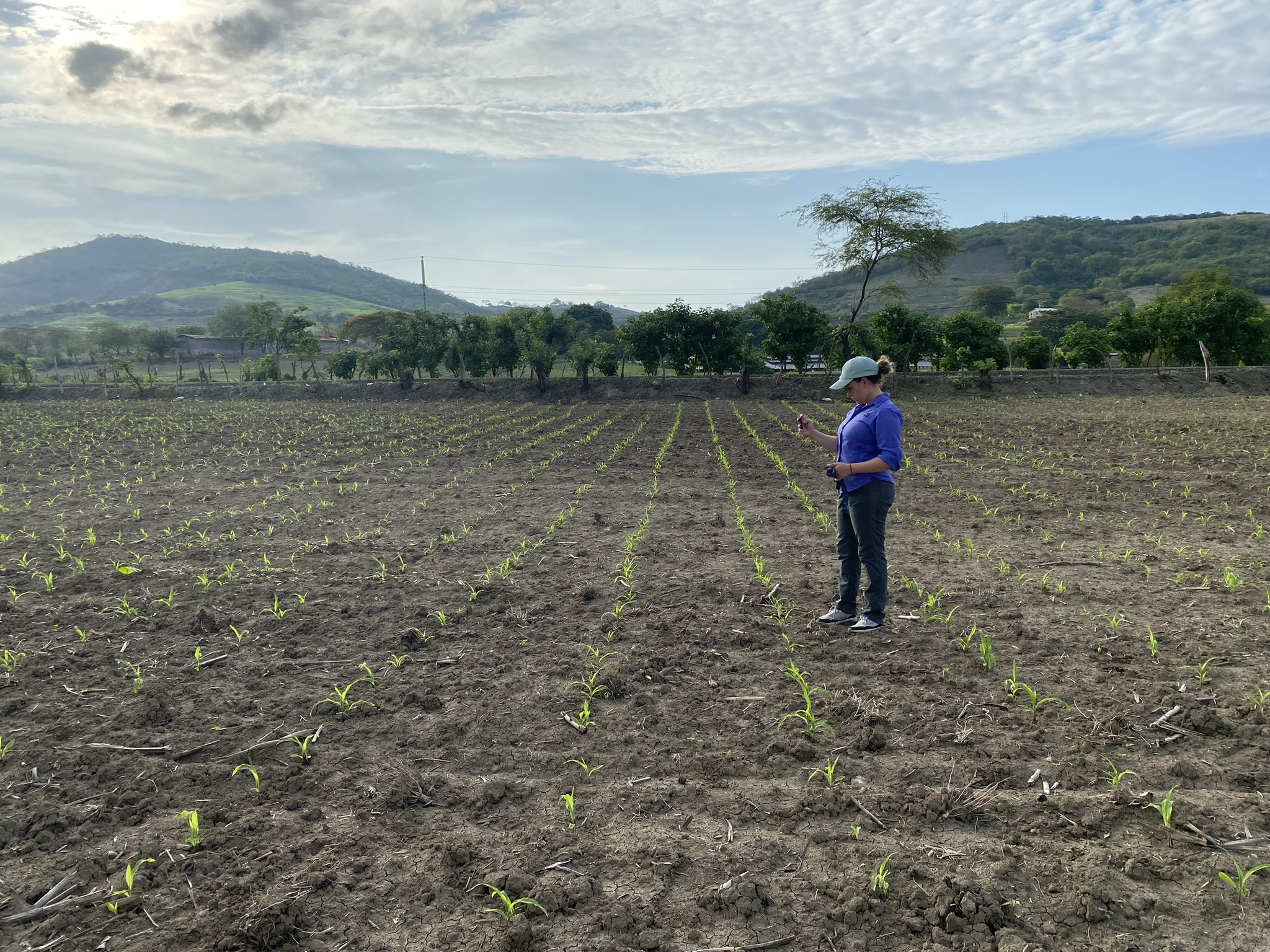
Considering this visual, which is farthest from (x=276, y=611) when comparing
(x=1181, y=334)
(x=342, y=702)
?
(x=1181, y=334)

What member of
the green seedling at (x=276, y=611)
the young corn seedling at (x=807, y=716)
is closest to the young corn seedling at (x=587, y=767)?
the young corn seedling at (x=807, y=716)

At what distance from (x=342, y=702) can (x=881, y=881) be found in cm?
330

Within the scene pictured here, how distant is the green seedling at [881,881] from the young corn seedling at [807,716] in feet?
3.71

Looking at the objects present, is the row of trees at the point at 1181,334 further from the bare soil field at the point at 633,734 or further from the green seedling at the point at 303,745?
the green seedling at the point at 303,745

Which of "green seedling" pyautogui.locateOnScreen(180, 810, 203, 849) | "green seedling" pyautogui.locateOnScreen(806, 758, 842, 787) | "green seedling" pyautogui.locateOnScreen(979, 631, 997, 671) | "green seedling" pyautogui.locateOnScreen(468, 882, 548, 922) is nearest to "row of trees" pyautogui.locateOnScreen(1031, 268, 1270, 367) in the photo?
"green seedling" pyautogui.locateOnScreen(979, 631, 997, 671)

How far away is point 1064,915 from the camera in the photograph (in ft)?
8.70

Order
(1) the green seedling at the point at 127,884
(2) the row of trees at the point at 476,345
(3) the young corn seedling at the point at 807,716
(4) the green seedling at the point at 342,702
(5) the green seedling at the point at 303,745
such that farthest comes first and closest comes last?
1. (2) the row of trees at the point at 476,345
2. (4) the green seedling at the point at 342,702
3. (3) the young corn seedling at the point at 807,716
4. (5) the green seedling at the point at 303,745
5. (1) the green seedling at the point at 127,884

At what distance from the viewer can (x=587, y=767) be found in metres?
3.69

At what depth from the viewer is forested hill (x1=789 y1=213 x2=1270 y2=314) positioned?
360 feet

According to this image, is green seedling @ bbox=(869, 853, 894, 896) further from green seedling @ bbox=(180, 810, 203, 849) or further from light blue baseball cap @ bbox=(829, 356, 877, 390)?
light blue baseball cap @ bbox=(829, 356, 877, 390)

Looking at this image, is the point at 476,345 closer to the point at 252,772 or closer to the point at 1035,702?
the point at 252,772

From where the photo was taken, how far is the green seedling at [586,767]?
365cm

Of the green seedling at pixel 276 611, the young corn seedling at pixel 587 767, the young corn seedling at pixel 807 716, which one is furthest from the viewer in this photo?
the green seedling at pixel 276 611

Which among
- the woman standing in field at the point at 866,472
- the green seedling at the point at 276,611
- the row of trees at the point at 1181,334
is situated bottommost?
the green seedling at the point at 276,611
